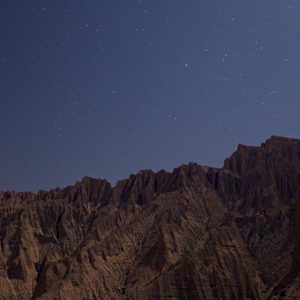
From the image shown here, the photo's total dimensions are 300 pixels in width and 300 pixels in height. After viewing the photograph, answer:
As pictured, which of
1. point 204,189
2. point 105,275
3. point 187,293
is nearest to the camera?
point 187,293

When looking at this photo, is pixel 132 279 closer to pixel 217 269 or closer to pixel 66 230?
pixel 217 269

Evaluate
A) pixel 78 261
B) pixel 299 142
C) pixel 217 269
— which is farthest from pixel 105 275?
pixel 299 142

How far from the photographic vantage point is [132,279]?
115750mm

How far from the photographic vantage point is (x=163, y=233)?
123m

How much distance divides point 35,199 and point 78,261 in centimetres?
5437

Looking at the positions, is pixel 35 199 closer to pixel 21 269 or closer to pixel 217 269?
pixel 21 269

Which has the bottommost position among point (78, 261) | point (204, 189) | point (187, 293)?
point (187, 293)

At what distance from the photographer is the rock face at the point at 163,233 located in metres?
98.2

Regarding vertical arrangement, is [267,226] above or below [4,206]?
below

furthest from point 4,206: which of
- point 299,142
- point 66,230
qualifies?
point 299,142

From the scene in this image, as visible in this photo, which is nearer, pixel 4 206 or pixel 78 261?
pixel 78 261

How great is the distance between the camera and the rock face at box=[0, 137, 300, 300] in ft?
322

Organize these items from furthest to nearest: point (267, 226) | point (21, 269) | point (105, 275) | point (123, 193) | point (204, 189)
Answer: point (123, 193) < point (204, 189) < point (21, 269) < point (105, 275) < point (267, 226)

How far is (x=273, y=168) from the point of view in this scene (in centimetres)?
13750
